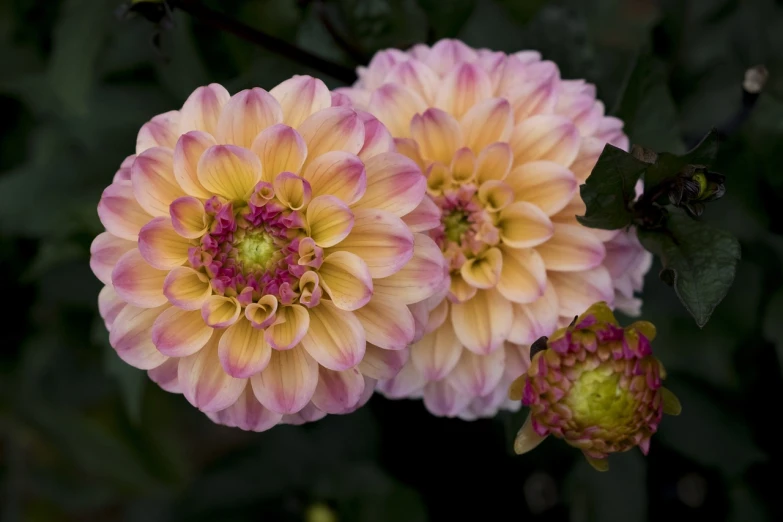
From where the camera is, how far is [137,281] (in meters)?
0.66

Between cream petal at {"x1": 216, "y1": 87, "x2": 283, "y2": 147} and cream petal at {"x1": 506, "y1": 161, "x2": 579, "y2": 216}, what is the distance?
0.84 ft

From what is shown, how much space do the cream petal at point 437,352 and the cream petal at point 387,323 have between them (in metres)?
0.10

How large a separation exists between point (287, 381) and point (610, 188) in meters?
0.35

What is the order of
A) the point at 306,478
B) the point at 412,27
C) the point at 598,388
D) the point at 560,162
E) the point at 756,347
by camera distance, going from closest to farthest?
Result: the point at 598,388, the point at 560,162, the point at 412,27, the point at 756,347, the point at 306,478

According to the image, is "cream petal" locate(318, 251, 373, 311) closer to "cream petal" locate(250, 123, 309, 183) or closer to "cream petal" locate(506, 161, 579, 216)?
"cream petal" locate(250, 123, 309, 183)

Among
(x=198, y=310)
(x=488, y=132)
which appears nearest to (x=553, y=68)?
(x=488, y=132)

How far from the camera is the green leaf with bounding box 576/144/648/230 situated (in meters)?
0.71

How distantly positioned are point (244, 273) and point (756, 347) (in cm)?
85

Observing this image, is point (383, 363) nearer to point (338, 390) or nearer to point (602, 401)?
point (338, 390)

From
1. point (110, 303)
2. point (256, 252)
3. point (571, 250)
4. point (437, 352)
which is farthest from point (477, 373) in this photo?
point (110, 303)

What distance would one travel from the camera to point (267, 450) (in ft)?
4.75

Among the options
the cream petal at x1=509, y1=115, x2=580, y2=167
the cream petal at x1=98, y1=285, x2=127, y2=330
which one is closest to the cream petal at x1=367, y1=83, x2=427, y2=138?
the cream petal at x1=509, y1=115, x2=580, y2=167

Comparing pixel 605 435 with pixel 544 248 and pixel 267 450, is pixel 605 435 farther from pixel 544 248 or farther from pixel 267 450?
pixel 267 450

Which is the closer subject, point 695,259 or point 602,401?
point 602,401
